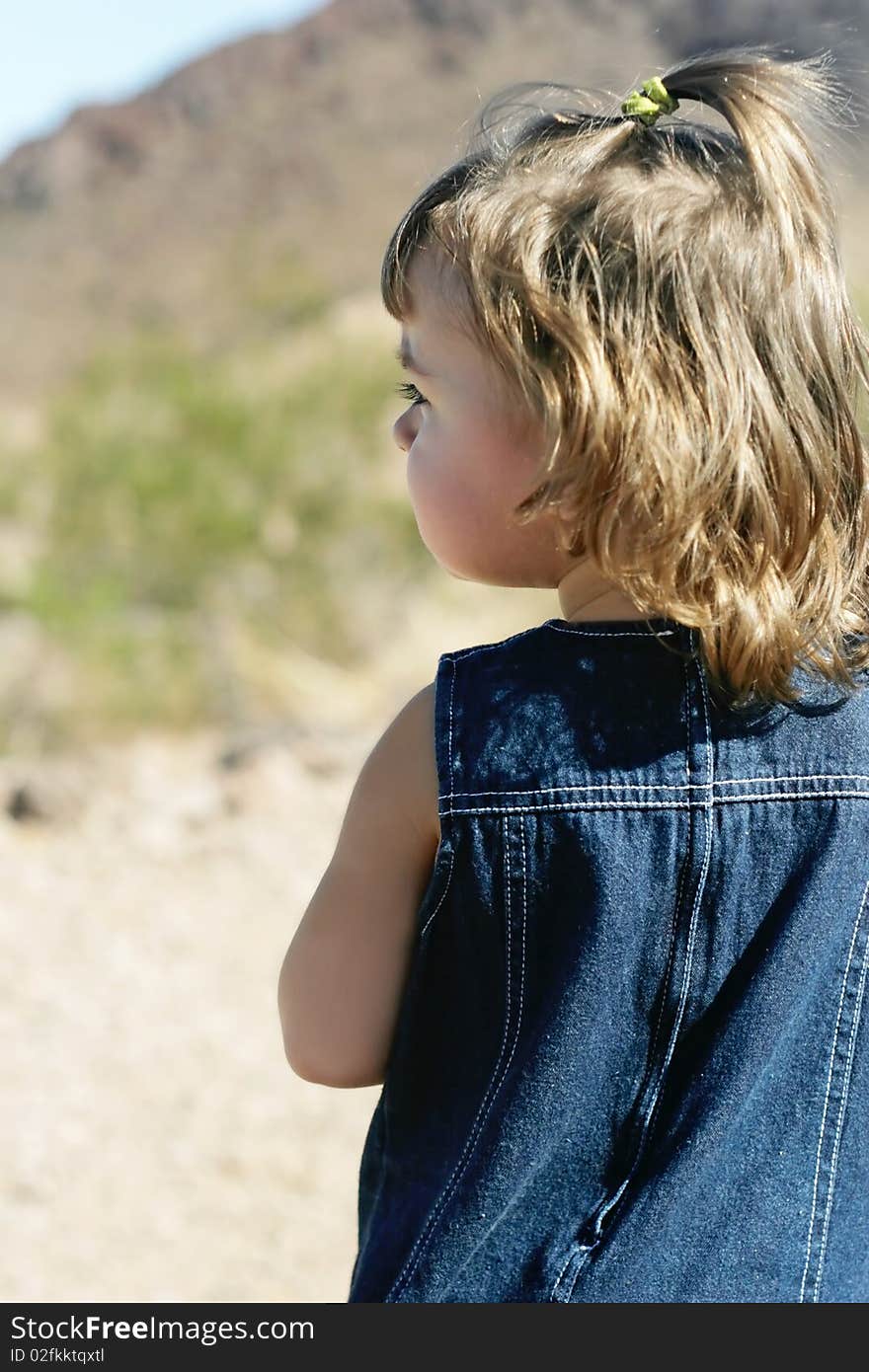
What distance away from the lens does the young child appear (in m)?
0.91

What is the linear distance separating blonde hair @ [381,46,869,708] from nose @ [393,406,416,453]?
102 millimetres

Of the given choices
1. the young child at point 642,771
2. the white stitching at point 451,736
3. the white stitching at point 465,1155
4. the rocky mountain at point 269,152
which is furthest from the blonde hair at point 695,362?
the rocky mountain at point 269,152

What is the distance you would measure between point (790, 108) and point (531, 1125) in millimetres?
726

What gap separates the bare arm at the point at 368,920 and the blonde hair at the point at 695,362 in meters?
0.19

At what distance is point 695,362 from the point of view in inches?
35.9

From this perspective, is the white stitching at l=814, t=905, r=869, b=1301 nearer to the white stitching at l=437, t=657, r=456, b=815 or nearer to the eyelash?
the white stitching at l=437, t=657, r=456, b=815

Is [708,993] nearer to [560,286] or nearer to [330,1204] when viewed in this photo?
[560,286]

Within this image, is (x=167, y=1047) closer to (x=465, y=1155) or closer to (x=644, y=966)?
(x=465, y=1155)

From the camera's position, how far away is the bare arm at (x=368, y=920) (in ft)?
3.13

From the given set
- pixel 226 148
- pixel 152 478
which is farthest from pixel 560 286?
pixel 226 148

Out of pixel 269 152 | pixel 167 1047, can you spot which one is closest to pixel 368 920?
pixel 167 1047

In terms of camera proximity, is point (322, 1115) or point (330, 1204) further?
point (322, 1115)

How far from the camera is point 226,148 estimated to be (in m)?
35.5

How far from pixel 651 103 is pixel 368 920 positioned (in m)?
0.62
